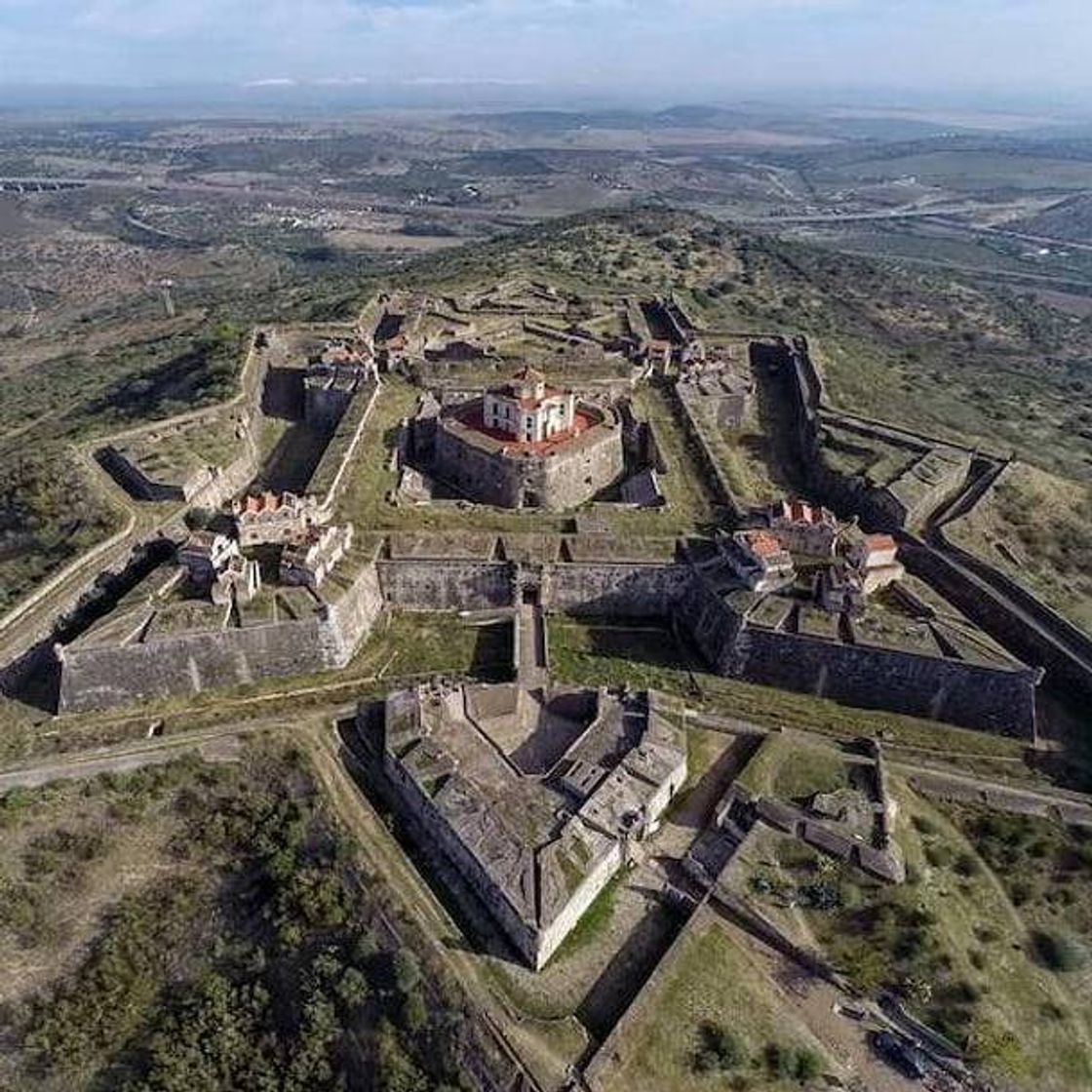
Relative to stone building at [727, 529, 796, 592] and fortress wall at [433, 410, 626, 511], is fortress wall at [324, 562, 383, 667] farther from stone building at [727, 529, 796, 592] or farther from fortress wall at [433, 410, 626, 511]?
stone building at [727, 529, 796, 592]

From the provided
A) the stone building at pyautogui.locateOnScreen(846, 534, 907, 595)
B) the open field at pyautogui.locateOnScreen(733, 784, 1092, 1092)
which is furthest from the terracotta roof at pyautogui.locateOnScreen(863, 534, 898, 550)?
the open field at pyautogui.locateOnScreen(733, 784, 1092, 1092)

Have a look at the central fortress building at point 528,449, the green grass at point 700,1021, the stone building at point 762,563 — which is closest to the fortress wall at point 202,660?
the central fortress building at point 528,449

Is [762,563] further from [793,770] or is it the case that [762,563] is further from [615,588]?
[793,770]

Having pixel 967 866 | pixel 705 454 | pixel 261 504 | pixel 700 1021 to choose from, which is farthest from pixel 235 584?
pixel 967 866

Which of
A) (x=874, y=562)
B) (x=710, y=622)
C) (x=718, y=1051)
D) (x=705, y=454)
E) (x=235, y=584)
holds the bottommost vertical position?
(x=718, y=1051)

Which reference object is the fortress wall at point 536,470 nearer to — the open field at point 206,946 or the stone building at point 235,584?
the stone building at point 235,584

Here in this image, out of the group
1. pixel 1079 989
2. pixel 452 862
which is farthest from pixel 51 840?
pixel 1079 989
